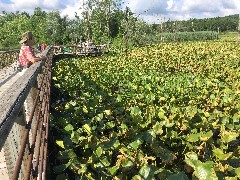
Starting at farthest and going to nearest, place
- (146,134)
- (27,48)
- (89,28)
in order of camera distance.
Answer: (89,28), (27,48), (146,134)

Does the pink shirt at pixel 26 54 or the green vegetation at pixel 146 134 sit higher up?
the pink shirt at pixel 26 54

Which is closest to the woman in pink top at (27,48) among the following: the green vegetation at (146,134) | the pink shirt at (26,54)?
the pink shirt at (26,54)

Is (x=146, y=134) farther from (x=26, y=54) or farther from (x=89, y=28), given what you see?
(x=89, y=28)

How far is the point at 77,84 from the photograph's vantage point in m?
7.37

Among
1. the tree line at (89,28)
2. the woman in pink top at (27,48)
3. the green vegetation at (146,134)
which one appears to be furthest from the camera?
the tree line at (89,28)

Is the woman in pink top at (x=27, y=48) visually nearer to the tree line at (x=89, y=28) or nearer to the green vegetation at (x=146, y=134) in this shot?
the green vegetation at (x=146, y=134)

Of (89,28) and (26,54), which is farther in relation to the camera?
(89,28)

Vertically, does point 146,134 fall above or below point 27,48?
below

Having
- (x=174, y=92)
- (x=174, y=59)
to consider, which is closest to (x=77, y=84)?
(x=174, y=92)

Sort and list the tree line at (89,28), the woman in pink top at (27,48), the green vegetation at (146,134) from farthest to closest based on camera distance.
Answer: the tree line at (89,28), the woman in pink top at (27,48), the green vegetation at (146,134)

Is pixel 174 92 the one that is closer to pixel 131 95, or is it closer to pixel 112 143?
pixel 131 95

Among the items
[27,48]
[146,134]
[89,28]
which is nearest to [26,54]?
[27,48]

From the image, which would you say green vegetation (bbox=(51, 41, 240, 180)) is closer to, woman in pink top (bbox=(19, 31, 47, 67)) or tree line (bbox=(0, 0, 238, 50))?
woman in pink top (bbox=(19, 31, 47, 67))

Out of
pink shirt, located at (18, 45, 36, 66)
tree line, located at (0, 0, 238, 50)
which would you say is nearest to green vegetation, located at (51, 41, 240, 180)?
pink shirt, located at (18, 45, 36, 66)
